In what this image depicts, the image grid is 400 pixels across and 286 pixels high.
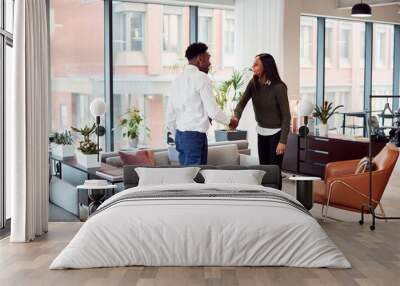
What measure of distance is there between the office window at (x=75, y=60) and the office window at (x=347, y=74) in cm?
512

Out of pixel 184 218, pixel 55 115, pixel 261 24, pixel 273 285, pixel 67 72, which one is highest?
pixel 261 24

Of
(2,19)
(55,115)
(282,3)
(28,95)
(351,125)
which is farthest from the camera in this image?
(351,125)

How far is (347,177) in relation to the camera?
657 centimetres

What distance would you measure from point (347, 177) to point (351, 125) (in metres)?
7.48

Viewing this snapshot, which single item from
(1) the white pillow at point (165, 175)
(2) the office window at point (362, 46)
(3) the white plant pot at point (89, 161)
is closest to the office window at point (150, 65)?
(3) the white plant pot at point (89, 161)

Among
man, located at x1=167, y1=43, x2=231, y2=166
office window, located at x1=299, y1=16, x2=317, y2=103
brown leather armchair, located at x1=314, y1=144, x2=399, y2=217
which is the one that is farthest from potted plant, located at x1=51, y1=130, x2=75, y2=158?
office window, located at x1=299, y1=16, x2=317, y2=103

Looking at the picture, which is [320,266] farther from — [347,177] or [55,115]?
[55,115]

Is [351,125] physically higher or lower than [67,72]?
lower

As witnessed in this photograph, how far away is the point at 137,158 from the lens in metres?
7.45

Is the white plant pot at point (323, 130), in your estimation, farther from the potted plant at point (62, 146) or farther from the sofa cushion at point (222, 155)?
the potted plant at point (62, 146)

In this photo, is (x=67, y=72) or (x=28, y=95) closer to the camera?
(x=28, y=95)

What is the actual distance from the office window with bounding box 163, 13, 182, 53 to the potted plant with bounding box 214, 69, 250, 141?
41.3 inches

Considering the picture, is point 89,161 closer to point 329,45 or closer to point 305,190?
point 305,190

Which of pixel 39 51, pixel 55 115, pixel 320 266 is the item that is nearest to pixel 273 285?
pixel 320 266
